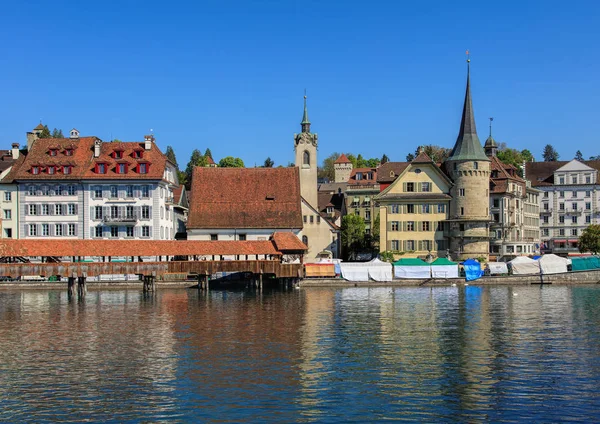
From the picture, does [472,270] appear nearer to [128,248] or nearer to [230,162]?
[128,248]

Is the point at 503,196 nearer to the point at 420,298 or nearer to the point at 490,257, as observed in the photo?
the point at 490,257

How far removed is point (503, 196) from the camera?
9881 cm

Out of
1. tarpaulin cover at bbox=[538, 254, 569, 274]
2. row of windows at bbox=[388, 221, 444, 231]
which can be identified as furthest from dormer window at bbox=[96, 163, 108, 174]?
tarpaulin cover at bbox=[538, 254, 569, 274]

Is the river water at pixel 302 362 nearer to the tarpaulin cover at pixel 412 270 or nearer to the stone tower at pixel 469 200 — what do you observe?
the tarpaulin cover at pixel 412 270

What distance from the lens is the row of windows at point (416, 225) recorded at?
295ft

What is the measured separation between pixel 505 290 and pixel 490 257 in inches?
805

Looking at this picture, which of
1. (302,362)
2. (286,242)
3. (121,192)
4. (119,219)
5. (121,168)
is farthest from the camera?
(121,168)

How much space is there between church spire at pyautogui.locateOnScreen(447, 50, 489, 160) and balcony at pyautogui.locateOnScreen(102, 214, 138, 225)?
1537 inches

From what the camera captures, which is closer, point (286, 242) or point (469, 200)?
point (286, 242)

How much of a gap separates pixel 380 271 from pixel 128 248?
2680cm

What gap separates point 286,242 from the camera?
7856 cm

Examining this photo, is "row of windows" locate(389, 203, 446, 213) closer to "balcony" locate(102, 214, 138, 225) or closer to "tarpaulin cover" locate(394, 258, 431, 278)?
"tarpaulin cover" locate(394, 258, 431, 278)

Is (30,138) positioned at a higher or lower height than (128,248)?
higher

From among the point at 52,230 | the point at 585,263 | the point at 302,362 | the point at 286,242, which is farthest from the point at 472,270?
the point at 302,362
